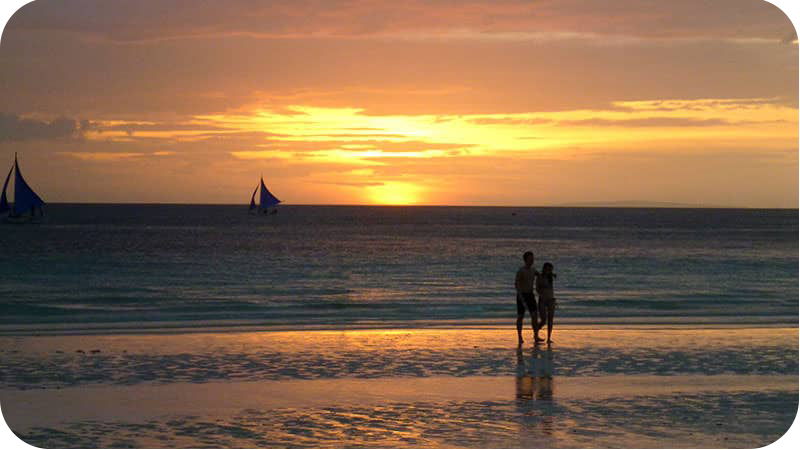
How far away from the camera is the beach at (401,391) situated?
35.9 ft

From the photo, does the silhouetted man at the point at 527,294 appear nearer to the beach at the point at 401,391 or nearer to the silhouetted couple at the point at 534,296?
the silhouetted couple at the point at 534,296

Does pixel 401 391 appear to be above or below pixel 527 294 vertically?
below

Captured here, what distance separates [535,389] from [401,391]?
6.50ft

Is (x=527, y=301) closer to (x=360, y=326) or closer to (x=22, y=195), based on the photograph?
(x=360, y=326)

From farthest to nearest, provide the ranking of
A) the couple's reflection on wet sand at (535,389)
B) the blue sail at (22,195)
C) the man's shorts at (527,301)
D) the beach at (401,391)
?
the blue sail at (22,195)
the man's shorts at (527,301)
the couple's reflection on wet sand at (535,389)
the beach at (401,391)

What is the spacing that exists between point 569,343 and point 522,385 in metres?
5.35

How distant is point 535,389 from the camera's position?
13891 mm

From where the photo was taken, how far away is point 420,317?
1083 inches

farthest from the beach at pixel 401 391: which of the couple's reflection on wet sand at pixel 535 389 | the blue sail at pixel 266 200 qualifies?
the blue sail at pixel 266 200

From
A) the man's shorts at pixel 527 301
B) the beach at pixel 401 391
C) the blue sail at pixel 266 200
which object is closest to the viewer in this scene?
the beach at pixel 401 391

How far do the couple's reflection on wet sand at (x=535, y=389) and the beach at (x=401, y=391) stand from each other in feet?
0.12

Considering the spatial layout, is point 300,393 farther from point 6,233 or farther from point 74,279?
point 6,233

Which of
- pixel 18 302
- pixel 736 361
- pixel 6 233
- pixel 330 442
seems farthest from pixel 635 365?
pixel 6 233

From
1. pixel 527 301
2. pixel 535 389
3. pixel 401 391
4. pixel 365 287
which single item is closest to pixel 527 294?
pixel 527 301
